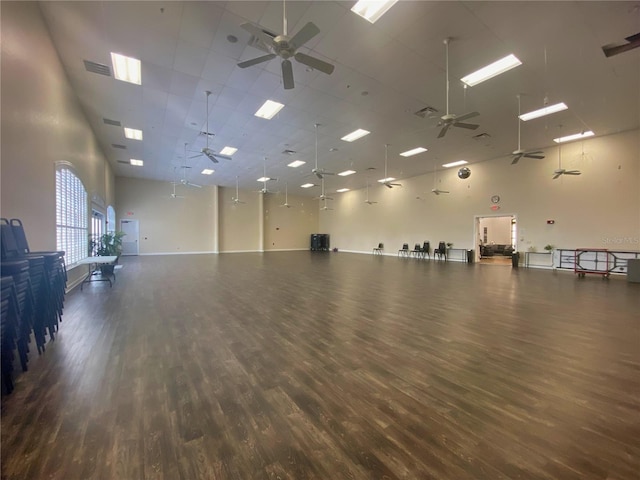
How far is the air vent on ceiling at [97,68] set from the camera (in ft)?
16.8

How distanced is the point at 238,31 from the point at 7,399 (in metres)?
5.23

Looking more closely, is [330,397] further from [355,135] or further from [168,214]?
[168,214]

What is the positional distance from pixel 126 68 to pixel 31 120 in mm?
2154

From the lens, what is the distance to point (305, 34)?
9.86ft

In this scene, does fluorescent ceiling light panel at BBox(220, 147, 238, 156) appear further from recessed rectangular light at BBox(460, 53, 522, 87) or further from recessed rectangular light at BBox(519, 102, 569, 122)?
recessed rectangular light at BBox(519, 102, 569, 122)

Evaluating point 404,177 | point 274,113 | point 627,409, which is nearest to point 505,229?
point 404,177

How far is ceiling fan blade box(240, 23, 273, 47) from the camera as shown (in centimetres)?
294

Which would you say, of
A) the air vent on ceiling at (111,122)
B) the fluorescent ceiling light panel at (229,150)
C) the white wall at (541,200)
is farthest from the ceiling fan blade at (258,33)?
the white wall at (541,200)

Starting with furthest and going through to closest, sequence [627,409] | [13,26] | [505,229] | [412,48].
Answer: [505,229] → [412,48] → [13,26] → [627,409]

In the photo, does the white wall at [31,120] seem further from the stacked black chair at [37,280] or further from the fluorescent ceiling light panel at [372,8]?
the fluorescent ceiling light panel at [372,8]

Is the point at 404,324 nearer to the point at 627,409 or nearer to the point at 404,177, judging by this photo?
the point at 627,409

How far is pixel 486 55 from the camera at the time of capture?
475cm

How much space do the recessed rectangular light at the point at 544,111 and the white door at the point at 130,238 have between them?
18.2 metres

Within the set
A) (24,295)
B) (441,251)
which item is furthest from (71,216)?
(441,251)
